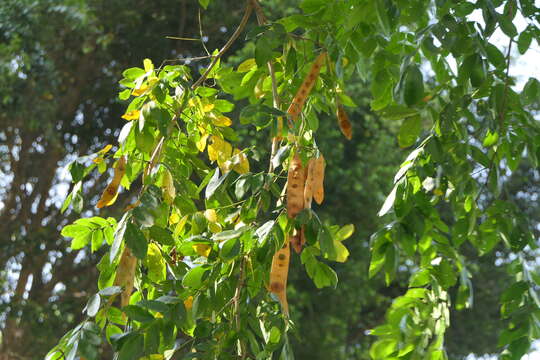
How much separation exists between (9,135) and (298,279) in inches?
87.4

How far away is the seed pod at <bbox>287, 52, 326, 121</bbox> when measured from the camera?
938 millimetres

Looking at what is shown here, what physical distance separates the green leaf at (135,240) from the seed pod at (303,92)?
24 cm

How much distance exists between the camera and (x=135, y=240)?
79 centimetres

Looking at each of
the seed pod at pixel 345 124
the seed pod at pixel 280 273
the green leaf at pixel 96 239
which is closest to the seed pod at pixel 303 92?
the seed pod at pixel 345 124

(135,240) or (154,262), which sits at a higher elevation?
(135,240)

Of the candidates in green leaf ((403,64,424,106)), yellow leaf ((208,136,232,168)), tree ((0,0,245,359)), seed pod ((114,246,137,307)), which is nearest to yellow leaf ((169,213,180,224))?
yellow leaf ((208,136,232,168))

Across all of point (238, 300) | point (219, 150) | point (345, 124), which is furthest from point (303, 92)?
point (238, 300)

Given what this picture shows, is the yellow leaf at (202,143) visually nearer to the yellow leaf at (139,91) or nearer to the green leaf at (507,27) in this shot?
the yellow leaf at (139,91)

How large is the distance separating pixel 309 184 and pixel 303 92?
5.9 inches

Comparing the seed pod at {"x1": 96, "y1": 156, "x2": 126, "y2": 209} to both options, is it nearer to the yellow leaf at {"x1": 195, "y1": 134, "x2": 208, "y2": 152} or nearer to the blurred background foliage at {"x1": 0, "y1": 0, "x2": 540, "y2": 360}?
the yellow leaf at {"x1": 195, "y1": 134, "x2": 208, "y2": 152}

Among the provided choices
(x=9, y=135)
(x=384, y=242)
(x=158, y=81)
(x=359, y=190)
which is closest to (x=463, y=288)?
(x=384, y=242)

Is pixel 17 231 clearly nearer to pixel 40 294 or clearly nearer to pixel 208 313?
pixel 40 294

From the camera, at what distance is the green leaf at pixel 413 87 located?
761 millimetres

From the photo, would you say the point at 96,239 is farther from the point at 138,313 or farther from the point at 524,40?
the point at 524,40
